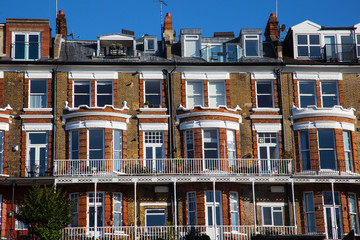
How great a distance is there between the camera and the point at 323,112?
124ft

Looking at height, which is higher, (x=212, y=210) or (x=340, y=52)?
(x=340, y=52)

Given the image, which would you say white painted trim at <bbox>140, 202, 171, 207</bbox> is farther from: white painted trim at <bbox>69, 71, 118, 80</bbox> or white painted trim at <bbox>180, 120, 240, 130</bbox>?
white painted trim at <bbox>69, 71, 118, 80</bbox>

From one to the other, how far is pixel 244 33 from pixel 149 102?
7.00 m

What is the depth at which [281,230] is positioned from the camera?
36.5 m

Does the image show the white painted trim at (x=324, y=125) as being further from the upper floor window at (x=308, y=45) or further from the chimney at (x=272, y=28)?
the chimney at (x=272, y=28)

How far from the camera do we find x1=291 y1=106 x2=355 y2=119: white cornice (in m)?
37.9

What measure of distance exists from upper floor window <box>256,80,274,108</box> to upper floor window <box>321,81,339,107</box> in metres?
2.89

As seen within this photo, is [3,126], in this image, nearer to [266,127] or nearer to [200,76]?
[200,76]

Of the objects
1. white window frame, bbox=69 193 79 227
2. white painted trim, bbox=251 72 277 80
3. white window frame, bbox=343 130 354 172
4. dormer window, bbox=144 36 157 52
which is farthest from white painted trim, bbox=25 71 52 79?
white window frame, bbox=343 130 354 172

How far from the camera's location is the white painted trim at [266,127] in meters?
38.6

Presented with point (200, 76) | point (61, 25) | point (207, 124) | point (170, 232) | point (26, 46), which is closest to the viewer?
point (170, 232)

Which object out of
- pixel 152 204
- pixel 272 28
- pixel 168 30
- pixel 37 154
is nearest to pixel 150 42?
pixel 168 30

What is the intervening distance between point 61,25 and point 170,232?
14.6 m

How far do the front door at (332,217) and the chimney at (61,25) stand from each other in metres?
17.5
